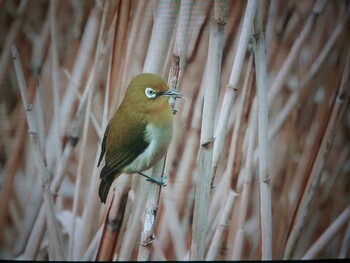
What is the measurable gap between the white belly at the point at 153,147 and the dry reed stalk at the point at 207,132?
86 mm

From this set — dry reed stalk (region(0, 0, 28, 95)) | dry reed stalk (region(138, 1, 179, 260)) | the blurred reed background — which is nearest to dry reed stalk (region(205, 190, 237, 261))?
the blurred reed background

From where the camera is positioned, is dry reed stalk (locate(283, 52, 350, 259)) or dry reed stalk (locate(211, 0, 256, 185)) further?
dry reed stalk (locate(283, 52, 350, 259))

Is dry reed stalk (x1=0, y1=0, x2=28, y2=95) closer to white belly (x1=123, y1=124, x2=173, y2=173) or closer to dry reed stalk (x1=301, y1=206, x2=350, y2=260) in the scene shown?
white belly (x1=123, y1=124, x2=173, y2=173)

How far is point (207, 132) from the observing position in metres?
1.04

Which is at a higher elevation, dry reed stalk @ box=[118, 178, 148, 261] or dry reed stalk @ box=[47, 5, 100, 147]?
dry reed stalk @ box=[47, 5, 100, 147]

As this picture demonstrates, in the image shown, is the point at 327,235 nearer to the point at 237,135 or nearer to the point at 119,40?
the point at 237,135

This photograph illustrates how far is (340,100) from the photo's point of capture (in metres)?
1.15

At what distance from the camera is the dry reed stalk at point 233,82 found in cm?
102

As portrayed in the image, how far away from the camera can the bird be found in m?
1.06

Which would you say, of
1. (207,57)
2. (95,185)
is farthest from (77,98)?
(207,57)

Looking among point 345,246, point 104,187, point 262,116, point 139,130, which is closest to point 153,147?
point 139,130

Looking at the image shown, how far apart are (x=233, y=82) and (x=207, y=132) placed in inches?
4.8

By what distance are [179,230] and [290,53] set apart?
0.51 m

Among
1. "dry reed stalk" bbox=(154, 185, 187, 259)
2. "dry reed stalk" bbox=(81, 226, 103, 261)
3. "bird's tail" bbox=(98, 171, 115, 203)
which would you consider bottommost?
"dry reed stalk" bbox=(81, 226, 103, 261)
